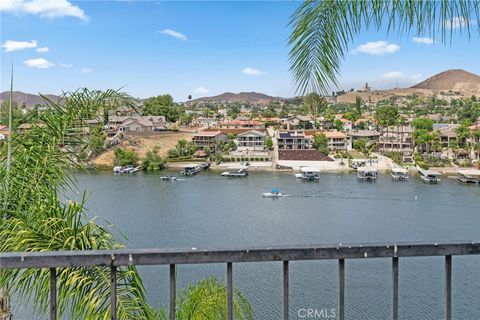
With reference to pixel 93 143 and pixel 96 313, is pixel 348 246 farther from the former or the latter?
pixel 93 143

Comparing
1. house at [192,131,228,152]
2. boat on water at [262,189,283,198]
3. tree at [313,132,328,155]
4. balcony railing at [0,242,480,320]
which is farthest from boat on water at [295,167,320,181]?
balcony railing at [0,242,480,320]

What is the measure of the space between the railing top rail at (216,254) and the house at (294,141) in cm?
3543

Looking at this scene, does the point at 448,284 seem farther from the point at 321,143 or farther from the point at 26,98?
the point at 321,143

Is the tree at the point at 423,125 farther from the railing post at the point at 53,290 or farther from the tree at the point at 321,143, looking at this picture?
the railing post at the point at 53,290

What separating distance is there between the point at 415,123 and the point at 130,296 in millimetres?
41269

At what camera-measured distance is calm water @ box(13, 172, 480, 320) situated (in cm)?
947

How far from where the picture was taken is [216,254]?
0.97m

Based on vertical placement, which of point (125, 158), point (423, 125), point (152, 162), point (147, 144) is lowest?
point (152, 162)

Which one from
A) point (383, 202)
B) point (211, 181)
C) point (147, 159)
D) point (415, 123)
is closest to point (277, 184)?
point (211, 181)

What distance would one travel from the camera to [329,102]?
4.45ft

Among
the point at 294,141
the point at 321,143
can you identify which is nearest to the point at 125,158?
the point at 294,141

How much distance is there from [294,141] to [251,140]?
3.36m

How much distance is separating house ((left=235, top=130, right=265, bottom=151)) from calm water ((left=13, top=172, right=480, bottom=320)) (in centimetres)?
695

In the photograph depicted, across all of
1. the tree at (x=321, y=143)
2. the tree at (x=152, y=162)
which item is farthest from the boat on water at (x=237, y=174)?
the tree at (x=321, y=143)
